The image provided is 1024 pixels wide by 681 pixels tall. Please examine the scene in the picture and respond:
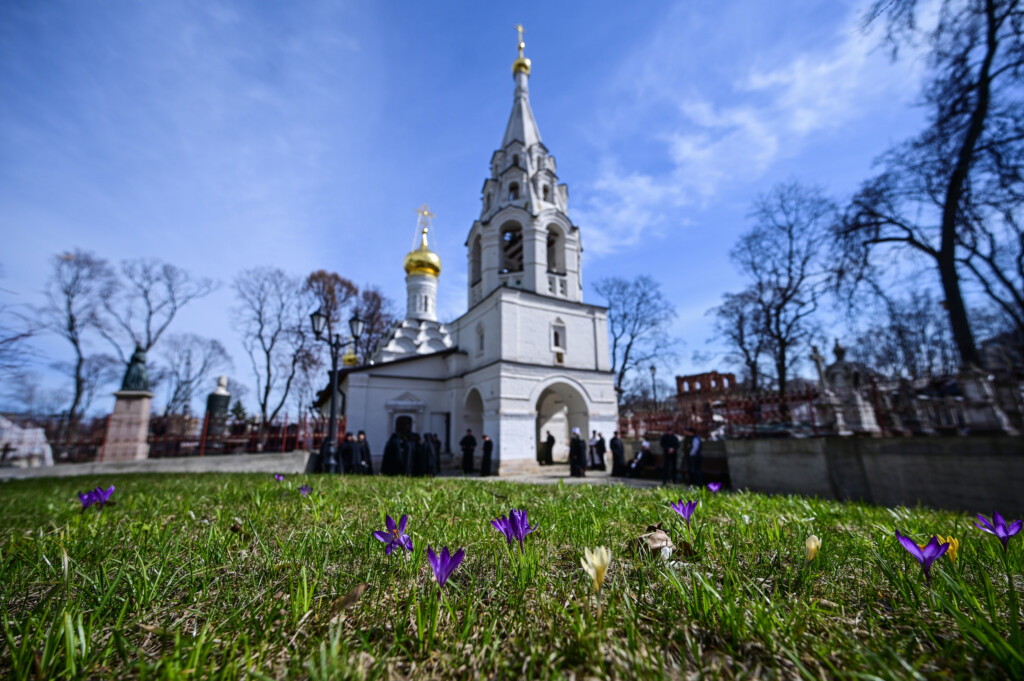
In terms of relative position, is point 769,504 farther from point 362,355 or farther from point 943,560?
point 362,355

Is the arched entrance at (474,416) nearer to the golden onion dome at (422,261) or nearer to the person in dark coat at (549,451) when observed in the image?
the person in dark coat at (549,451)

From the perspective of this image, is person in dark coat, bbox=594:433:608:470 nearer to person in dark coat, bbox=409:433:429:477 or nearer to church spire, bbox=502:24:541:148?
person in dark coat, bbox=409:433:429:477

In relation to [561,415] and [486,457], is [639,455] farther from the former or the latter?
[561,415]

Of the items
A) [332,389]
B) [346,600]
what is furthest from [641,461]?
[346,600]

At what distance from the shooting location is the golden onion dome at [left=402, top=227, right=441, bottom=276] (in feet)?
98.3

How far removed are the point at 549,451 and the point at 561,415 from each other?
7.45 ft

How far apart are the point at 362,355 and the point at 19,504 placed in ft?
91.9

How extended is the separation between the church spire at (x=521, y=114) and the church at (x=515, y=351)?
80 mm

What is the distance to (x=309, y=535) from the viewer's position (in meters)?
2.06

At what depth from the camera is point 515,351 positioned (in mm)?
18625

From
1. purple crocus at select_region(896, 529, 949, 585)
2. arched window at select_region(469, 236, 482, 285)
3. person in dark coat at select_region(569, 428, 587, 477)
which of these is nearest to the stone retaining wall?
person in dark coat at select_region(569, 428, 587, 477)

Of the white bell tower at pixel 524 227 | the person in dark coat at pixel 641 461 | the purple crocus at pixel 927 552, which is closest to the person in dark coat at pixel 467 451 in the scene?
the person in dark coat at pixel 641 461

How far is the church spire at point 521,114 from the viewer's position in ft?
74.9

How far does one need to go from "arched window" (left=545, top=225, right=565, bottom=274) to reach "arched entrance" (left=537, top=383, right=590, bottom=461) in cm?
633
